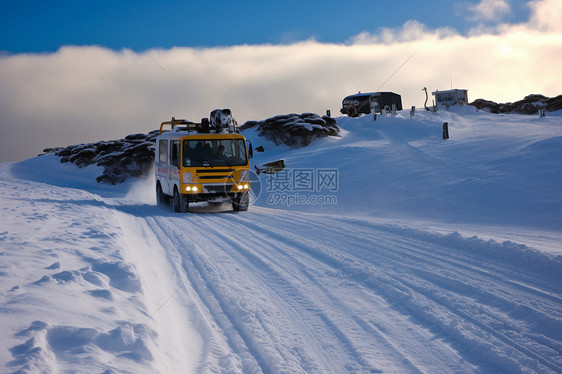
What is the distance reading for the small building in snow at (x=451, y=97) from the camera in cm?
5041

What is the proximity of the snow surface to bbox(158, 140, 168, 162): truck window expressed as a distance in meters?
3.87

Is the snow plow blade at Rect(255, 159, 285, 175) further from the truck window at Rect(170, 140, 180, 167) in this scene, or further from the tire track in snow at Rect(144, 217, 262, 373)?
the tire track in snow at Rect(144, 217, 262, 373)

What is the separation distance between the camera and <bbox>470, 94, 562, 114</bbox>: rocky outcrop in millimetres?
56284

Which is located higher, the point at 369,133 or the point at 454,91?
the point at 454,91

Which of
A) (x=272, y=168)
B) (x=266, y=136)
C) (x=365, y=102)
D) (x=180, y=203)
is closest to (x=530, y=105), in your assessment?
(x=365, y=102)

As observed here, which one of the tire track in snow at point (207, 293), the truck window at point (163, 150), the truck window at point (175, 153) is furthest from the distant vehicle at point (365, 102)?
the tire track in snow at point (207, 293)

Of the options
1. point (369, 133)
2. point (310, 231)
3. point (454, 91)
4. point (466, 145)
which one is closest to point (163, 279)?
point (310, 231)

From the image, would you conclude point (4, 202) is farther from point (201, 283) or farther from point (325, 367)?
point (325, 367)

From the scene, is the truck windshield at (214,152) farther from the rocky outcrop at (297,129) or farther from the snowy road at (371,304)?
the rocky outcrop at (297,129)

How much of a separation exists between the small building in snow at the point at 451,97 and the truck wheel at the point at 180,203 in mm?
39670

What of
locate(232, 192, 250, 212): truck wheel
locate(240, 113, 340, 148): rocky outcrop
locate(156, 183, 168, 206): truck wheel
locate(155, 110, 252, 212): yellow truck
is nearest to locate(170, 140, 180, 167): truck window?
locate(155, 110, 252, 212): yellow truck

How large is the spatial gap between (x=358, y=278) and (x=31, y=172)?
1666 inches

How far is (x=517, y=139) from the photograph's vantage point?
26750mm

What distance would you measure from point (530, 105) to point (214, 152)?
178 feet
